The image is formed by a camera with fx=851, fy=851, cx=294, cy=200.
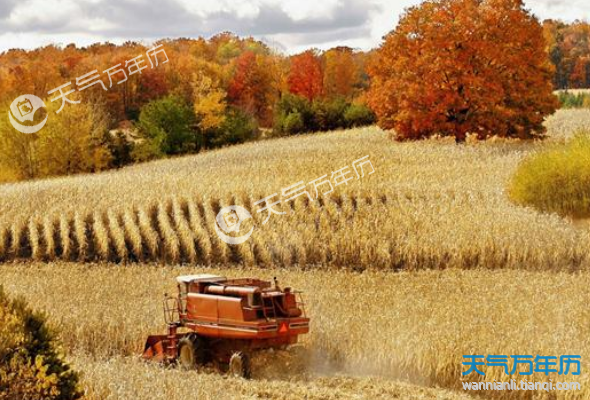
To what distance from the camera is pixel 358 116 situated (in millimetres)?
55281

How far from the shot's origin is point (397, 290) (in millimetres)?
17219

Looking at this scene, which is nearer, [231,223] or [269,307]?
[269,307]

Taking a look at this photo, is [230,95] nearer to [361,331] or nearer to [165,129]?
[165,129]

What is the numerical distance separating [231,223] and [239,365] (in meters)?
12.6

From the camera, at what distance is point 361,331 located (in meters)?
13.2

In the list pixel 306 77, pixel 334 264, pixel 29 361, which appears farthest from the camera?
pixel 306 77

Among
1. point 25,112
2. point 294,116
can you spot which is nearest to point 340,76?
point 294,116

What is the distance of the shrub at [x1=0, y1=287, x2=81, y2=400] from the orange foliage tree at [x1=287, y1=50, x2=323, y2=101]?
64819 millimetres

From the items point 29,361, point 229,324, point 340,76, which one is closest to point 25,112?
point 340,76

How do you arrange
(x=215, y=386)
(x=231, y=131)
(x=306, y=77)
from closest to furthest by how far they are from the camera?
(x=215, y=386)
(x=231, y=131)
(x=306, y=77)

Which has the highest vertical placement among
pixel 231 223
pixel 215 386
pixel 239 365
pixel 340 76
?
pixel 340 76

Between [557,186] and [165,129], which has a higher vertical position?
[165,129]

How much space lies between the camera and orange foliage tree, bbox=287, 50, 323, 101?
241 ft

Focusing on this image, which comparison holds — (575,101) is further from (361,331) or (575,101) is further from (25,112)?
(361,331)
